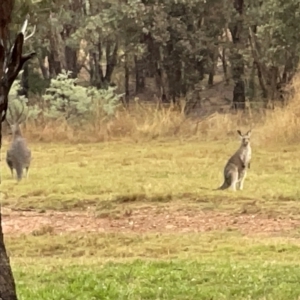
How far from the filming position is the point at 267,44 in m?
28.8

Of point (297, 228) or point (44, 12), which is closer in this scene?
point (297, 228)

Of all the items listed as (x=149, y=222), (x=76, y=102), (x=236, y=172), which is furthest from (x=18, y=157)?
(x=76, y=102)

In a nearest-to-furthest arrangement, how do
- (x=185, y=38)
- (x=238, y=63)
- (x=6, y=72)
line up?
(x=6, y=72) → (x=185, y=38) → (x=238, y=63)

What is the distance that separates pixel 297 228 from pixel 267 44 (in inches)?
663

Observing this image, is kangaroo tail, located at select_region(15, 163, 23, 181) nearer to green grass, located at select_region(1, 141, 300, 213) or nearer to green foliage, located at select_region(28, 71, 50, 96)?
green grass, located at select_region(1, 141, 300, 213)

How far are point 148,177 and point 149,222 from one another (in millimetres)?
5180

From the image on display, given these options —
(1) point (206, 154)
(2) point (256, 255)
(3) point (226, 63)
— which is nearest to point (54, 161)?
(1) point (206, 154)

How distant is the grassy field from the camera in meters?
8.10

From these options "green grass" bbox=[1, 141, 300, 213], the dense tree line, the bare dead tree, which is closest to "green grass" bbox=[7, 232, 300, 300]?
the bare dead tree

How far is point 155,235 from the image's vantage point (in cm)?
1201

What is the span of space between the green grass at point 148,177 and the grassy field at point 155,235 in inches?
0.9

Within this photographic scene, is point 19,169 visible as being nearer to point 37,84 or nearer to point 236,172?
point 236,172

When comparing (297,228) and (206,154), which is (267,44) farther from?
(297,228)

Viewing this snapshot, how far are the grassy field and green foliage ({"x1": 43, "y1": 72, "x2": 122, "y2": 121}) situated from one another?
4994 mm
